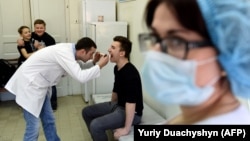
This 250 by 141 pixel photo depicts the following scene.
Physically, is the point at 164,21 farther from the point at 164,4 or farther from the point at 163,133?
the point at 163,133

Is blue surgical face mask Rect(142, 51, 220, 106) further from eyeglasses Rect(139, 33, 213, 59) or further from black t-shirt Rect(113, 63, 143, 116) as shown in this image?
black t-shirt Rect(113, 63, 143, 116)

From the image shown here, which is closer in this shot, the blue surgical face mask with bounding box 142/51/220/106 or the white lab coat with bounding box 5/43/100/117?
the blue surgical face mask with bounding box 142/51/220/106

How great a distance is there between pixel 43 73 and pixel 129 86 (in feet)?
2.36

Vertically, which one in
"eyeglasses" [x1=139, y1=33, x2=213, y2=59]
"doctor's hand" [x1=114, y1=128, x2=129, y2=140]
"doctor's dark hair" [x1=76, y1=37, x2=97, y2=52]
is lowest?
"doctor's hand" [x1=114, y1=128, x2=129, y2=140]

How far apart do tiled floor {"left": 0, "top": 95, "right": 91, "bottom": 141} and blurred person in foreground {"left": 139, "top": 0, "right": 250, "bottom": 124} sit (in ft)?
7.31

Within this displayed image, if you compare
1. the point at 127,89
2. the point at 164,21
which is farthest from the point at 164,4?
the point at 127,89

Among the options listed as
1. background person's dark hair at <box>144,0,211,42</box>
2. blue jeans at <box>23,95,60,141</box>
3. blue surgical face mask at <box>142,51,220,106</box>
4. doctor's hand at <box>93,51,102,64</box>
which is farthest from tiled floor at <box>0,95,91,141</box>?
background person's dark hair at <box>144,0,211,42</box>

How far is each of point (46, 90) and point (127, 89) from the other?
0.70 metres

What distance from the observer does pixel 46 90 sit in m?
2.14

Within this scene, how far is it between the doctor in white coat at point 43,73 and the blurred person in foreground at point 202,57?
1.46 m

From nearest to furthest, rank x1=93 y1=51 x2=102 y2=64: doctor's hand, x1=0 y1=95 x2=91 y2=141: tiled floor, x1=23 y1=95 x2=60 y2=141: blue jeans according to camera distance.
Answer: x1=23 y1=95 x2=60 y2=141: blue jeans
x1=93 y1=51 x2=102 y2=64: doctor's hand
x1=0 y1=95 x2=91 y2=141: tiled floor

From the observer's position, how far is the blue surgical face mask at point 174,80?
552 millimetres

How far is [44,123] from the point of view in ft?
7.63

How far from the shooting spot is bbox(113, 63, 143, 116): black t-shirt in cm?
202
